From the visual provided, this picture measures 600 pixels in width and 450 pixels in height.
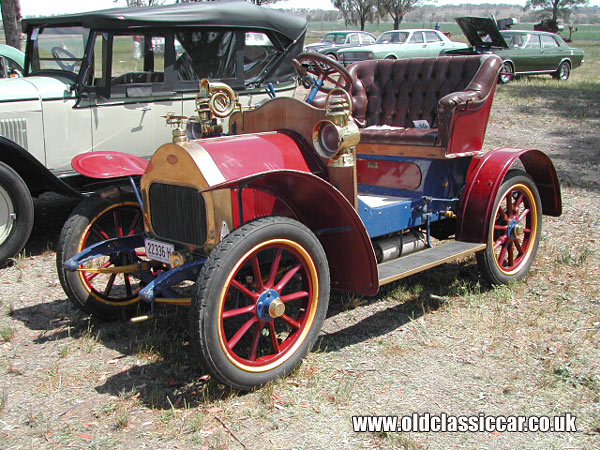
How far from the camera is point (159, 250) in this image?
11.4 feet

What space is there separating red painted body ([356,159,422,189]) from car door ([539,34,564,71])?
51.1ft

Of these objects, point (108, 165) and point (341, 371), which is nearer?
point (341, 371)

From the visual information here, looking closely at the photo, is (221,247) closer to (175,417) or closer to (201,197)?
(201,197)

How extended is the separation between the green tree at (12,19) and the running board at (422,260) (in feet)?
31.6

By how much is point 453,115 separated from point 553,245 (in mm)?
1988

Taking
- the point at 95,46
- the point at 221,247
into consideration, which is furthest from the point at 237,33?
the point at 221,247

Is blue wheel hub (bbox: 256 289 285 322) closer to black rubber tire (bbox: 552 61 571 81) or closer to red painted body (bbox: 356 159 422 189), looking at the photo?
red painted body (bbox: 356 159 422 189)

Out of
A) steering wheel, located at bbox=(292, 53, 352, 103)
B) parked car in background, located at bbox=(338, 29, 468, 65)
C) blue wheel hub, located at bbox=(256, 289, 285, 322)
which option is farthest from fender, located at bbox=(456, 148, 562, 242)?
parked car in background, located at bbox=(338, 29, 468, 65)

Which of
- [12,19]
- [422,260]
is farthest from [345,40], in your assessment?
[422,260]

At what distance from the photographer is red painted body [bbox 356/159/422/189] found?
447 centimetres

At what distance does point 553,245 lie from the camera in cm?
554

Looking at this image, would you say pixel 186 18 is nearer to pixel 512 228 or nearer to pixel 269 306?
pixel 512 228

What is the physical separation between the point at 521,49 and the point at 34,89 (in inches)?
614

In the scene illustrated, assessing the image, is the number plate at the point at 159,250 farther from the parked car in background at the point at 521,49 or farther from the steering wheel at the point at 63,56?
the parked car in background at the point at 521,49
